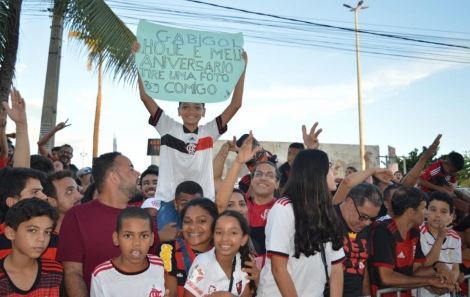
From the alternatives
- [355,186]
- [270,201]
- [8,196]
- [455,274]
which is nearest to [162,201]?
[270,201]

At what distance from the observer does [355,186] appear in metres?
4.62

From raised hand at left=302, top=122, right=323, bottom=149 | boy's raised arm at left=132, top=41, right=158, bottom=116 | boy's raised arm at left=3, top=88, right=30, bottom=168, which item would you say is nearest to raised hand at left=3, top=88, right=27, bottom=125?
boy's raised arm at left=3, top=88, right=30, bottom=168

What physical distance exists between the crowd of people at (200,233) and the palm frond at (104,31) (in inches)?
222

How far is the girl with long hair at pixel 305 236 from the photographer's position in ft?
11.7

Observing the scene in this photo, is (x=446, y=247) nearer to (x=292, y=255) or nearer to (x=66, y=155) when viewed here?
(x=292, y=255)

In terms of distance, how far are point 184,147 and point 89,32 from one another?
6.30 metres

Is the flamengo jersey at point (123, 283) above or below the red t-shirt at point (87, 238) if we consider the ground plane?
below

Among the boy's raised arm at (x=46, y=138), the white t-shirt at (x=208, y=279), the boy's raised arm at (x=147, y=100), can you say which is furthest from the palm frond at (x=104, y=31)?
the white t-shirt at (x=208, y=279)

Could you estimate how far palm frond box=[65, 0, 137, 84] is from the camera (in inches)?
403

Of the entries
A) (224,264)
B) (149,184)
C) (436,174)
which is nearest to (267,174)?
(224,264)

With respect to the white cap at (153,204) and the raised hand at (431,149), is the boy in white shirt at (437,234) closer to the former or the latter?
the raised hand at (431,149)

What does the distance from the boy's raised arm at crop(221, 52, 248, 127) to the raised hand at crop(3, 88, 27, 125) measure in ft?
6.52

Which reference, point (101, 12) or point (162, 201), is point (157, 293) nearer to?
point (162, 201)

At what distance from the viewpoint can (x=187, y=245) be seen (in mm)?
3986
